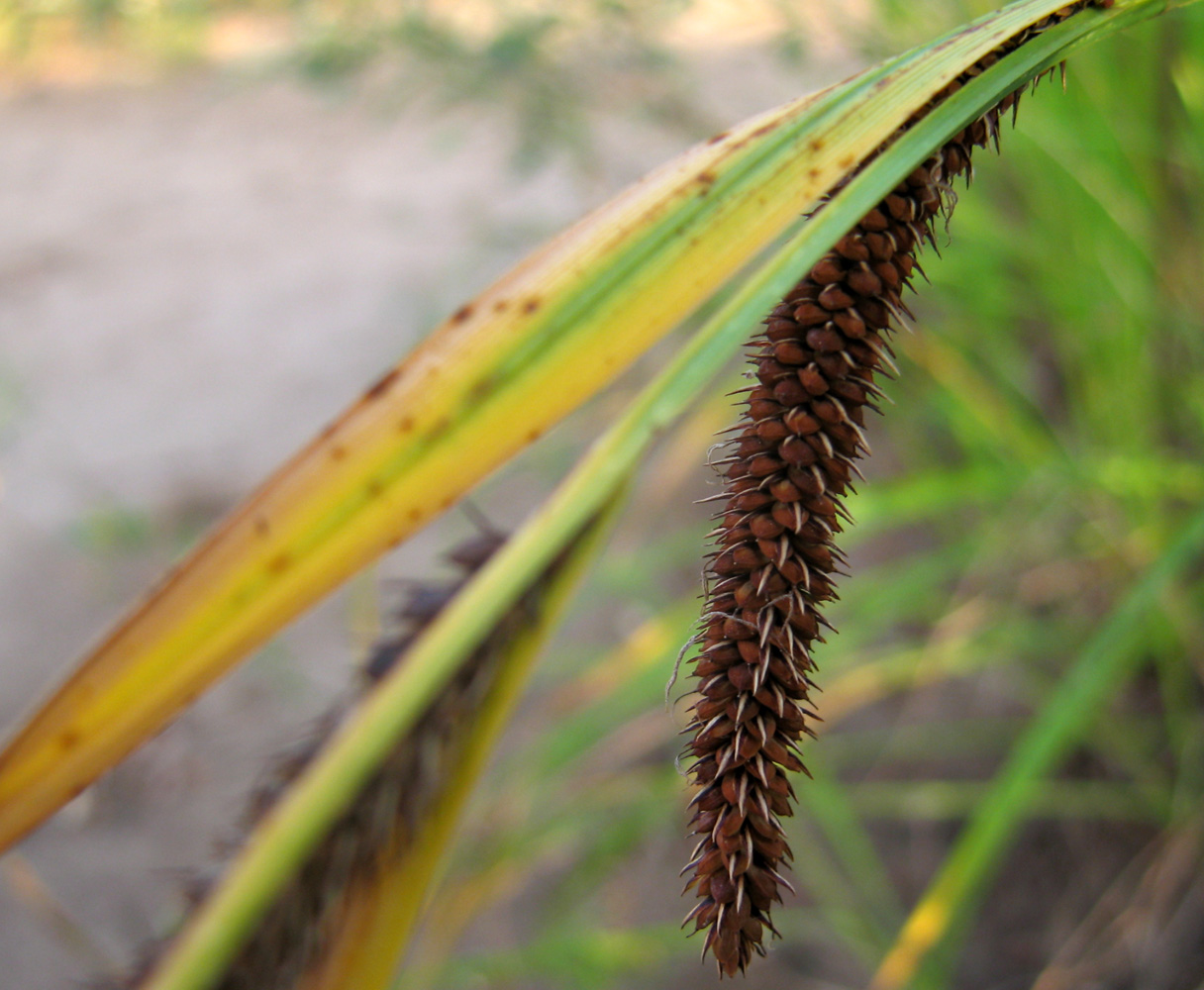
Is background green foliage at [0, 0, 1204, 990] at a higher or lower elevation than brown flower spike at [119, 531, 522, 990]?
lower

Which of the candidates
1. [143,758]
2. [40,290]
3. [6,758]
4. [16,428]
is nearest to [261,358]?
[16,428]

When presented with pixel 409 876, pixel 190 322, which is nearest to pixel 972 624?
pixel 409 876

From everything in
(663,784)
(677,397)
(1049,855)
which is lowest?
(1049,855)

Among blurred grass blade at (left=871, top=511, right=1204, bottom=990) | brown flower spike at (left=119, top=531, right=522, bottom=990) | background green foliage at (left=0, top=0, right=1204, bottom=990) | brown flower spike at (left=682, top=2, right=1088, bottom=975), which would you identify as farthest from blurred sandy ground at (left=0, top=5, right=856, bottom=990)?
brown flower spike at (left=682, top=2, right=1088, bottom=975)

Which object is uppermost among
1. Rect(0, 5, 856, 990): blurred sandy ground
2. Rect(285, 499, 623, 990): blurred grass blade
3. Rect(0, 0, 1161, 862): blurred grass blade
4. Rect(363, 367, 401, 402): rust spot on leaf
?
Rect(0, 5, 856, 990): blurred sandy ground

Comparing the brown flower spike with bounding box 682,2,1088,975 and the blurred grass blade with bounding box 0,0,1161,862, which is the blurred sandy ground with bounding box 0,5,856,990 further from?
the brown flower spike with bounding box 682,2,1088,975

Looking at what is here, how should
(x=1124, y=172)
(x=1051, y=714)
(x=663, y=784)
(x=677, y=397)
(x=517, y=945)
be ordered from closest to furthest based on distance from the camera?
(x=677, y=397) → (x=1051, y=714) → (x=1124, y=172) → (x=663, y=784) → (x=517, y=945)

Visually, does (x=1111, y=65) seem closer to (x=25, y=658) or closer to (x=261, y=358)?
(x=25, y=658)
